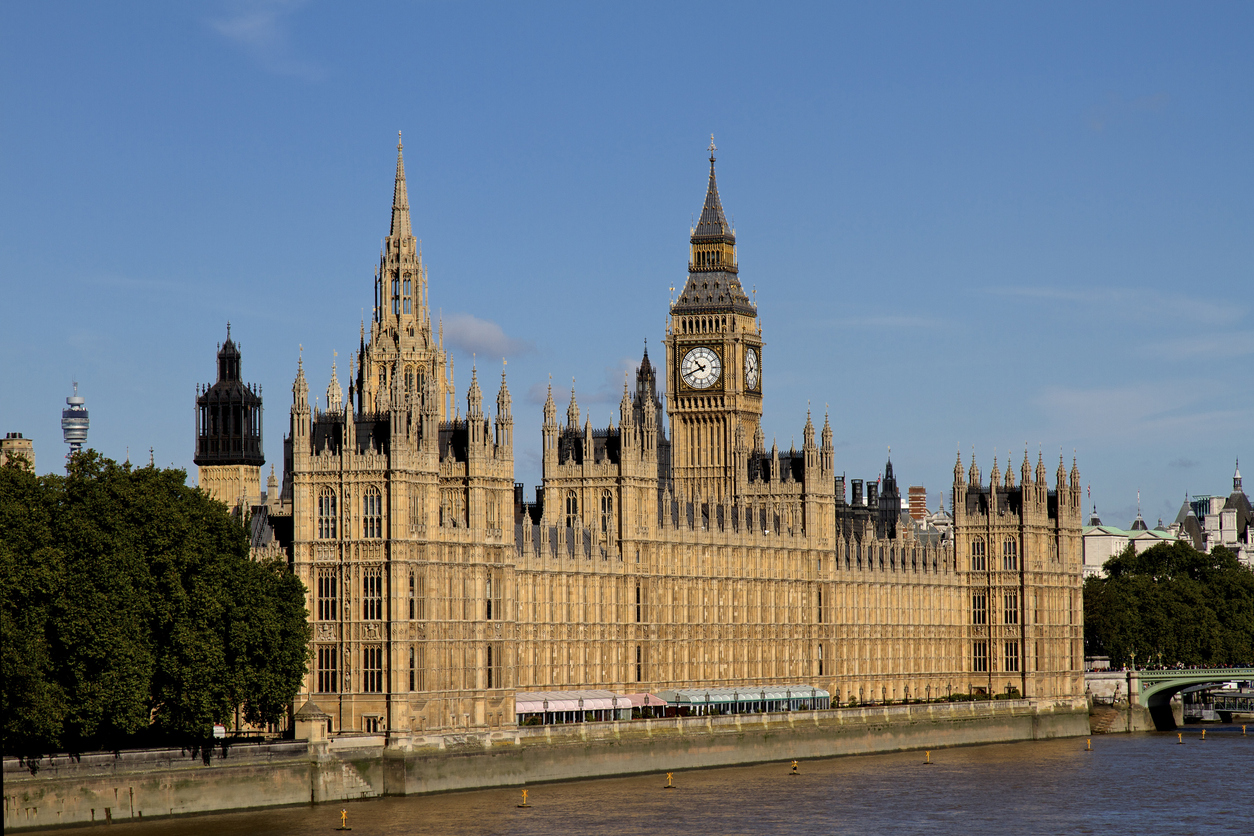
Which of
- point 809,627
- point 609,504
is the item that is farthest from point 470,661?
point 809,627

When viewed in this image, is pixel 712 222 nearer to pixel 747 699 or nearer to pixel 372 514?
pixel 747 699

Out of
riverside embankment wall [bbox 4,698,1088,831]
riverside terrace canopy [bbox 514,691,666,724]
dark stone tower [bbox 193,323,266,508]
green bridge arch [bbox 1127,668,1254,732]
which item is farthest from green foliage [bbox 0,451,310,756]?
green bridge arch [bbox 1127,668,1254,732]

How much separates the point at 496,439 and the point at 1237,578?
97.8 meters

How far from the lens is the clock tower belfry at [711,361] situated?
142250 mm

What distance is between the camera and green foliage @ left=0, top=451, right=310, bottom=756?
68.1 metres

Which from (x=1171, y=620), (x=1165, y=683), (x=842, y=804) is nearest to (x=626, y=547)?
(x=842, y=804)

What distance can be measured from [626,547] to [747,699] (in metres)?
11.2

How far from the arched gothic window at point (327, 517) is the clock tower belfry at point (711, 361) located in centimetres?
5826

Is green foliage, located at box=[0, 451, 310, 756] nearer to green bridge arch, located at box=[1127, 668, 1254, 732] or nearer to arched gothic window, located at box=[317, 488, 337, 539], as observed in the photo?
arched gothic window, located at box=[317, 488, 337, 539]

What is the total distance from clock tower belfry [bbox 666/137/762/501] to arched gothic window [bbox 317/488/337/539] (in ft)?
191

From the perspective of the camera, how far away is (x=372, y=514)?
8400 cm

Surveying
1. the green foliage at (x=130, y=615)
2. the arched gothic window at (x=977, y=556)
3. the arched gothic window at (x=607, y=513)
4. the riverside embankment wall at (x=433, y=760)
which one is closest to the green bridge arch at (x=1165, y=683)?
the arched gothic window at (x=977, y=556)

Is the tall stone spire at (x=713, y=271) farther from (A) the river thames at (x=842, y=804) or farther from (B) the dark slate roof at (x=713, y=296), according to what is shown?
(A) the river thames at (x=842, y=804)

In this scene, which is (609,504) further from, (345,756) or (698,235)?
(698,235)
